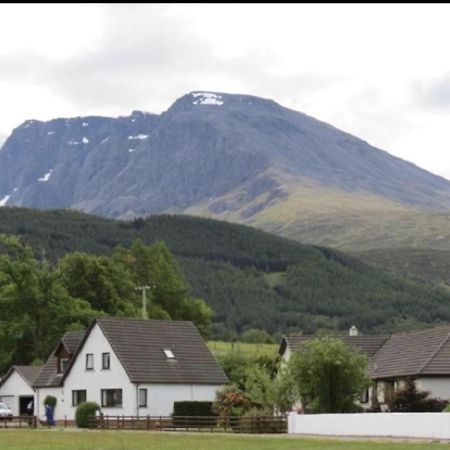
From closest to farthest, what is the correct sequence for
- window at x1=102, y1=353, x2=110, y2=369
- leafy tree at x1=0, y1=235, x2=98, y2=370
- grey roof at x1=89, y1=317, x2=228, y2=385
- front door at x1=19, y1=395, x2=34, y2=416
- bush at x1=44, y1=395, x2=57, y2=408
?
grey roof at x1=89, y1=317, x2=228, y2=385
window at x1=102, y1=353, x2=110, y2=369
bush at x1=44, y1=395, x2=57, y2=408
front door at x1=19, y1=395, x2=34, y2=416
leafy tree at x1=0, y1=235, x2=98, y2=370

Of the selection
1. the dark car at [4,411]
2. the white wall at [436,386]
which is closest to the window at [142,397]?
the dark car at [4,411]

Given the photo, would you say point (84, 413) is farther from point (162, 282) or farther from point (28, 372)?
point (162, 282)

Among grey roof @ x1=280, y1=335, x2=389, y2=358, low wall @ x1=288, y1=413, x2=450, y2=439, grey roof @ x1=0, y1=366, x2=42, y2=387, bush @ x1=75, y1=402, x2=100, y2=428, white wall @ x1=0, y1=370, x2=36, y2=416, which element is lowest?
low wall @ x1=288, y1=413, x2=450, y2=439

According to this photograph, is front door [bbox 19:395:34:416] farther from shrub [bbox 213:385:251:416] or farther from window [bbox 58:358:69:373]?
shrub [bbox 213:385:251:416]

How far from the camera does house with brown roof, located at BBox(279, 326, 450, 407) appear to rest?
2505 inches

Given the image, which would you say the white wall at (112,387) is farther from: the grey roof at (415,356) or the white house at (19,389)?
the grey roof at (415,356)

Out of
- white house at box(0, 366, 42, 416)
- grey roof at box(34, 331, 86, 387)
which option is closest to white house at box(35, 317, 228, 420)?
grey roof at box(34, 331, 86, 387)

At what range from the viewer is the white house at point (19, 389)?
275 feet

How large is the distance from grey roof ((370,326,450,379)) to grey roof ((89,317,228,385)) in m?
10.4

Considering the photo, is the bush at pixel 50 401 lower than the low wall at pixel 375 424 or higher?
higher

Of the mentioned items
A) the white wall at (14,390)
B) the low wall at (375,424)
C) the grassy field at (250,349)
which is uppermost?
the grassy field at (250,349)

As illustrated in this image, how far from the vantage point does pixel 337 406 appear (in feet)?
188

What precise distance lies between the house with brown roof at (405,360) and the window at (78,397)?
1335cm


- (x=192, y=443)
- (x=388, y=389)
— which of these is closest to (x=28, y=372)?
(x=388, y=389)
